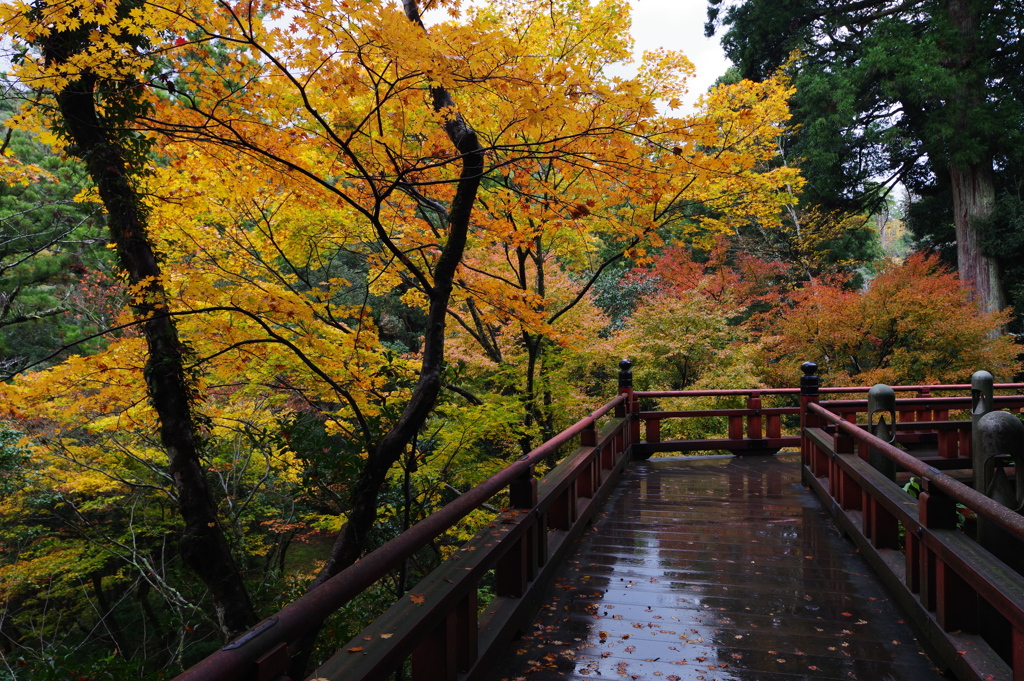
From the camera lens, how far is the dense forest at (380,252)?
388cm

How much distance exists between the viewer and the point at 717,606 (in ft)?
11.6

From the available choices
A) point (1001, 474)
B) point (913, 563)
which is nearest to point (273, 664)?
point (913, 563)

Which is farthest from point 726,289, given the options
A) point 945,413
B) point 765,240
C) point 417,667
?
point 417,667

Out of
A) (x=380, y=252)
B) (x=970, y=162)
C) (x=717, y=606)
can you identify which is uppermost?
(x=970, y=162)

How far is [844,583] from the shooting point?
386 centimetres

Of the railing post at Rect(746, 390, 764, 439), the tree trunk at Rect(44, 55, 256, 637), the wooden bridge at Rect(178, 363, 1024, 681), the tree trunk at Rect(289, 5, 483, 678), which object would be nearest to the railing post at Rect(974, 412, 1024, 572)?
the wooden bridge at Rect(178, 363, 1024, 681)

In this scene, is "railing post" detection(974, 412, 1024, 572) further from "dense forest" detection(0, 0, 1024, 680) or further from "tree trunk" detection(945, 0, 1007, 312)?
"tree trunk" detection(945, 0, 1007, 312)

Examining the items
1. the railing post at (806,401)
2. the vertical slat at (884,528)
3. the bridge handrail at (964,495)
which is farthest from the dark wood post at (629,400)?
the bridge handrail at (964,495)

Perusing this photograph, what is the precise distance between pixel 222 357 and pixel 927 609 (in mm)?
5386

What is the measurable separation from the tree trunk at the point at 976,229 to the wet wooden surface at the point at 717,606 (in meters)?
10.6

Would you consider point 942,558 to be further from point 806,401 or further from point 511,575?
point 806,401

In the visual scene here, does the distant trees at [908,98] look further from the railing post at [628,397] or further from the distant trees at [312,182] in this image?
the railing post at [628,397]

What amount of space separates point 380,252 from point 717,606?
5.24 m

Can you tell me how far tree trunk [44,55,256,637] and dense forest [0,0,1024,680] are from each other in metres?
0.03
